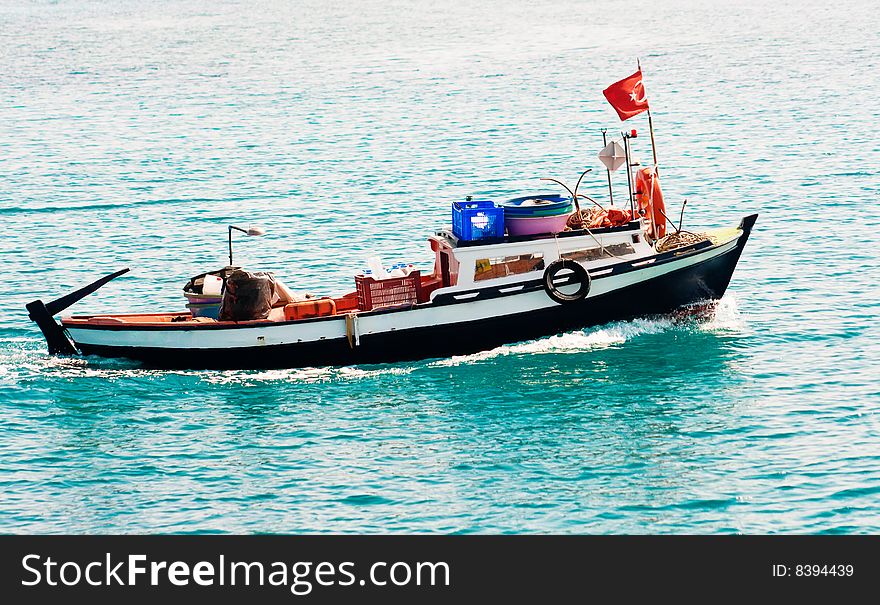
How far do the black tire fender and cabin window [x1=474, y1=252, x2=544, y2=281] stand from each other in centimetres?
43

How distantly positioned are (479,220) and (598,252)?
3568 mm

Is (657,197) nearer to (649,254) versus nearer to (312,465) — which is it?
(649,254)

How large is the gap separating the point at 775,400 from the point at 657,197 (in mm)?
7379

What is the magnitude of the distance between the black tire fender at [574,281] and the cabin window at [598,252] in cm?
40

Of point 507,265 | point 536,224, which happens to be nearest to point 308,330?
point 507,265

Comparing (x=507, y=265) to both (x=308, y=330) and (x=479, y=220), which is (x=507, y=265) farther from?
(x=308, y=330)

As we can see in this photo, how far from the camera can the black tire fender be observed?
1337 inches

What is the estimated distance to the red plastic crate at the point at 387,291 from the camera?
33.9 meters

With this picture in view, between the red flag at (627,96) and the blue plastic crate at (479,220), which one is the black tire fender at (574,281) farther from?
the red flag at (627,96)

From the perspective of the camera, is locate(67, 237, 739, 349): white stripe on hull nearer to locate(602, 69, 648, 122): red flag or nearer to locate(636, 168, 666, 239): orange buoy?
locate(636, 168, 666, 239): orange buoy

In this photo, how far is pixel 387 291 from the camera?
3400 centimetres

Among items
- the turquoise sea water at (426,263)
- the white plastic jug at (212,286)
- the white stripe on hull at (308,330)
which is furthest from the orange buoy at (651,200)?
the white plastic jug at (212,286)

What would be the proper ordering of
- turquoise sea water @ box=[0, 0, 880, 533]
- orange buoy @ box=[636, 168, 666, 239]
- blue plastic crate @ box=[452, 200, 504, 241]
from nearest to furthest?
turquoise sea water @ box=[0, 0, 880, 533] < blue plastic crate @ box=[452, 200, 504, 241] < orange buoy @ box=[636, 168, 666, 239]

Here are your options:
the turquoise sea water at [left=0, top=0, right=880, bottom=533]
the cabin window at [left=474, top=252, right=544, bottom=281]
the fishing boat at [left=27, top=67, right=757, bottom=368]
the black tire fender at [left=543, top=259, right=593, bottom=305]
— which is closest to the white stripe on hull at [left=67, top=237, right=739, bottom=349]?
the fishing boat at [left=27, top=67, right=757, bottom=368]
